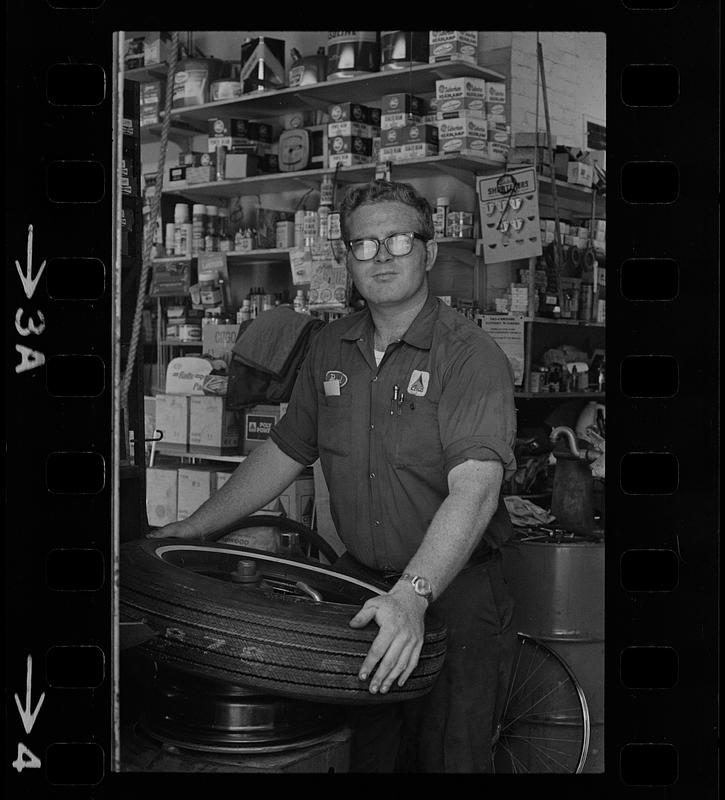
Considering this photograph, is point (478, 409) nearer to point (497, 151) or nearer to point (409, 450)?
point (409, 450)

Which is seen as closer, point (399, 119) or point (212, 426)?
point (212, 426)

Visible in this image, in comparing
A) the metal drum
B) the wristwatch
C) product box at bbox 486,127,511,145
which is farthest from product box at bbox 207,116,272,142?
the wristwatch

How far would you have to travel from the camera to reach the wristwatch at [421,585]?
2.14 meters

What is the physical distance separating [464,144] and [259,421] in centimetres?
174

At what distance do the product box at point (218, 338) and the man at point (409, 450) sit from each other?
3.39 meters

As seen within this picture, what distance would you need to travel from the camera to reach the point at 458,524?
2.31m

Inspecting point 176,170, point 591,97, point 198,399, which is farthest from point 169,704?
point 176,170

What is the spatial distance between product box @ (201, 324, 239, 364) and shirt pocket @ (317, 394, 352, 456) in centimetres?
336

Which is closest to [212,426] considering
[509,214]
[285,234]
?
[509,214]

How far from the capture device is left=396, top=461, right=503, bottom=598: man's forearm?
2.22m

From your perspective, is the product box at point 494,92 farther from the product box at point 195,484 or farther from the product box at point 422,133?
the product box at point 195,484

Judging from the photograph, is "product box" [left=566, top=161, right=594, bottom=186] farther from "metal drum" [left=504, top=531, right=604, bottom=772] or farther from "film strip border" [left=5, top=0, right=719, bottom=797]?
"film strip border" [left=5, top=0, right=719, bottom=797]
